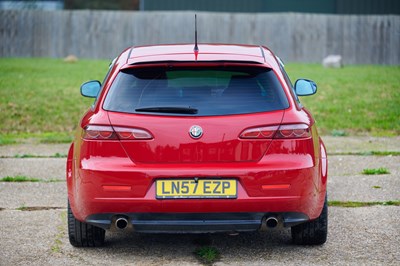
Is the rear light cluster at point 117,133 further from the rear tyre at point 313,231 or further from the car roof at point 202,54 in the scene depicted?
the rear tyre at point 313,231

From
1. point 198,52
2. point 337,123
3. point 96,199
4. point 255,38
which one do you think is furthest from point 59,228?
point 255,38

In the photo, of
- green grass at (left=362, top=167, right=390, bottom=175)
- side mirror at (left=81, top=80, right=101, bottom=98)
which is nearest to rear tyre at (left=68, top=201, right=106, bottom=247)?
side mirror at (left=81, top=80, right=101, bottom=98)

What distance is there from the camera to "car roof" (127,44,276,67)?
6.48m

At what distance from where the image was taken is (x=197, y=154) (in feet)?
20.1

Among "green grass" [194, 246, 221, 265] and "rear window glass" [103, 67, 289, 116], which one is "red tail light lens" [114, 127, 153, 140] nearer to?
"rear window glass" [103, 67, 289, 116]

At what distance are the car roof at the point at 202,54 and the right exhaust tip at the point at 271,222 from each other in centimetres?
107

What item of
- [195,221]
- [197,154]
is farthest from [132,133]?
[195,221]

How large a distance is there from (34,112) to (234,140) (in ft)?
35.6

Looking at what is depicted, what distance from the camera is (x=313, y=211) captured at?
636cm

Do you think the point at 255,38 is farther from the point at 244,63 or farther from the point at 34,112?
the point at 244,63

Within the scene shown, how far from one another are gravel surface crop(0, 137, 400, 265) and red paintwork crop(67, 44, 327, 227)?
0.46m

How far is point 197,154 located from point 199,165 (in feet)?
0.24

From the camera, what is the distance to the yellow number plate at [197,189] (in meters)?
6.07

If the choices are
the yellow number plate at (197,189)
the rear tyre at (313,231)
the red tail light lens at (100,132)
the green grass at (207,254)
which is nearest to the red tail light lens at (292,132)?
the yellow number plate at (197,189)
